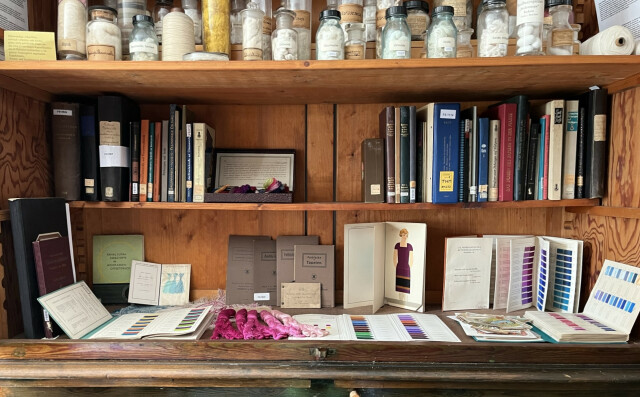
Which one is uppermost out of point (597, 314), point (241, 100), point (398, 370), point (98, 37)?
point (98, 37)

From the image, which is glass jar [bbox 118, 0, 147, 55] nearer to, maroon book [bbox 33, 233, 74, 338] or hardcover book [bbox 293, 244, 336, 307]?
maroon book [bbox 33, 233, 74, 338]

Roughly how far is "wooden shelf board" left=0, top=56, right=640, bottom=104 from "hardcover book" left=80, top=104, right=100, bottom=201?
3.6 inches

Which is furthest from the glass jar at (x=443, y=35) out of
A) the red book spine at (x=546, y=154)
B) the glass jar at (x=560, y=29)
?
the red book spine at (x=546, y=154)

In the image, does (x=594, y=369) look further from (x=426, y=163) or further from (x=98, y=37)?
(x=98, y=37)

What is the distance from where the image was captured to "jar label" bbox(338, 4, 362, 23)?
4.22 ft

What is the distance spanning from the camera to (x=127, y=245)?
62.9 inches

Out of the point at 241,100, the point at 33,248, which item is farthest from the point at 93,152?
the point at 241,100

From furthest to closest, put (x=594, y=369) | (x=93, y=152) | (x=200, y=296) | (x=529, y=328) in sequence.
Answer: (x=200, y=296) → (x=93, y=152) → (x=529, y=328) → (x=594, y=369)

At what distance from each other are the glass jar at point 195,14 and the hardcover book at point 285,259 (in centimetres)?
79

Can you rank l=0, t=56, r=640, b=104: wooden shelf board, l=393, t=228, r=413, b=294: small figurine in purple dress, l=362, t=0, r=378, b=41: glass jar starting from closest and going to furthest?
l=0, t=56, r=640, b=104: wooden shelf board → l=362, t=0, r=378, b=41: glass jar → l=393, t=228, r=413, b=294: small figurine in purple dress

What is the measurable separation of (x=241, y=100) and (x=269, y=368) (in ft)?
3.14

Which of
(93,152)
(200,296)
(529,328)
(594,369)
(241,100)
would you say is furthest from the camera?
(200,296)

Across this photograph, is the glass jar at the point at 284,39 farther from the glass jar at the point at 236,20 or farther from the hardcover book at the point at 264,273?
the hardcover book at the point at 264,273

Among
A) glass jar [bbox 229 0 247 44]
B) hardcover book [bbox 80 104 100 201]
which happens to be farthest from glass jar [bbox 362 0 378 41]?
hardcover book [bbox 80 104 100 201]
